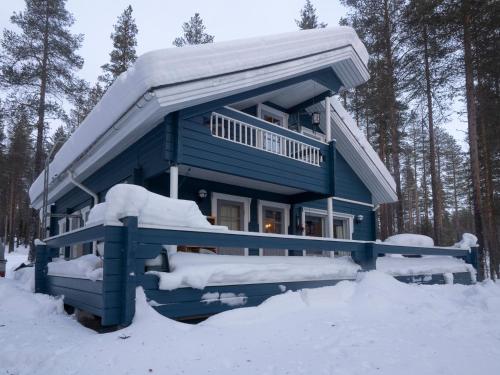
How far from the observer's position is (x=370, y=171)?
13273 mm

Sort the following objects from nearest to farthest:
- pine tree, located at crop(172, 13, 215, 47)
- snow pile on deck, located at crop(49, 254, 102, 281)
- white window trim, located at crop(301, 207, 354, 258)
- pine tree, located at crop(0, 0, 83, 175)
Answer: snow pile on deck, located at crop(49, 254, 102, 281) → white window trim, located at crop(301, 207, 354, 258) → pine tree, located at crop(0, 0, 83, 175) → pine tree, located at crop(172, 13, 215, 47)

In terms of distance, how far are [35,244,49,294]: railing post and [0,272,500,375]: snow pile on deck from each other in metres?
1.16

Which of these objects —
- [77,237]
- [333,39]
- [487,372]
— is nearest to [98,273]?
[77,237]

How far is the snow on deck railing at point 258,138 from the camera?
830cm

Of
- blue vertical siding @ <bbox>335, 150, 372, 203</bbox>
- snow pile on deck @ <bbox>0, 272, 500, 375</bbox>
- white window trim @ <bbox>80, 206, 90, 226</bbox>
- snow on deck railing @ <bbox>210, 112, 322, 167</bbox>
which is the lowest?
snow pile on deck @ <bbox>0, 272, 500, 375</bbox>

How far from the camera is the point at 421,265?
29.7 ft

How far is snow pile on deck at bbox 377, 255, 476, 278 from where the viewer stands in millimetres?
8280

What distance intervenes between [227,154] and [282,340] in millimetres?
4732

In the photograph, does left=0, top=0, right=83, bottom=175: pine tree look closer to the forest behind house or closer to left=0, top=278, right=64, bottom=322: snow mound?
the forest behind house

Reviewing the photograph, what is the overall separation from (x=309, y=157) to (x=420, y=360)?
289 inches

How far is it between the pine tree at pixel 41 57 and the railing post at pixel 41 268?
12546 mm

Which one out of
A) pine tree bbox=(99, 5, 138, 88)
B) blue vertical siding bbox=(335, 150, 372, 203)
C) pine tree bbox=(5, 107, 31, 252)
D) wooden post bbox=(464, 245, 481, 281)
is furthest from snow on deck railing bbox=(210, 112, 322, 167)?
pine tree bbox=(5, 107, 31, 252)

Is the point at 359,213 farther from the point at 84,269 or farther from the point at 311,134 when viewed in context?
the point at 84,269

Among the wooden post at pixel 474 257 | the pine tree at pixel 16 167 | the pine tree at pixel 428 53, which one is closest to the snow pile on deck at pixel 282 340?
the wooden post at pixel 474 257
